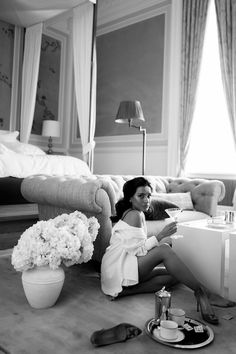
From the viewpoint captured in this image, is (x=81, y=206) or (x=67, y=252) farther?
(x=81, y=206)

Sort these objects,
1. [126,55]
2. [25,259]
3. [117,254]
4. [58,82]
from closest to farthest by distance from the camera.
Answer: [25,259], [117,254], [126,55], [58,82]

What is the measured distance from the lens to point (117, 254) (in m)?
1.95

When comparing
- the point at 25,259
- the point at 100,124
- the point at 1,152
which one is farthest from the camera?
the point at 100,124

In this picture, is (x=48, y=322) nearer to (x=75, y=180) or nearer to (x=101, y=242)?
(x=101, y=242)

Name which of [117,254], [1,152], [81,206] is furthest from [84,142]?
[117,254]

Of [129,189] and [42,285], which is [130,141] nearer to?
[129,189]

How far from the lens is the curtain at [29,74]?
5414 millimetres

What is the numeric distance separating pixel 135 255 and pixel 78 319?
19.5 inches

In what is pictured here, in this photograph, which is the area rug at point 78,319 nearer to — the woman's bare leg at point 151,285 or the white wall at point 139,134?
the woman's bare leg at point 151,285

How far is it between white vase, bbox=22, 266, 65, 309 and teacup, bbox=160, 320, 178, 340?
0.62 metres

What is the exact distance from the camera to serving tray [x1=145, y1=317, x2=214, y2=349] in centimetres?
138

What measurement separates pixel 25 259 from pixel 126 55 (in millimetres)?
4794

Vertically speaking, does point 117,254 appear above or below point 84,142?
below

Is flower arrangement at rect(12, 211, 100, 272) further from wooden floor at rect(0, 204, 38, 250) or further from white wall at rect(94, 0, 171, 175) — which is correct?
white wall at rect(94, 0, 171, 175)
